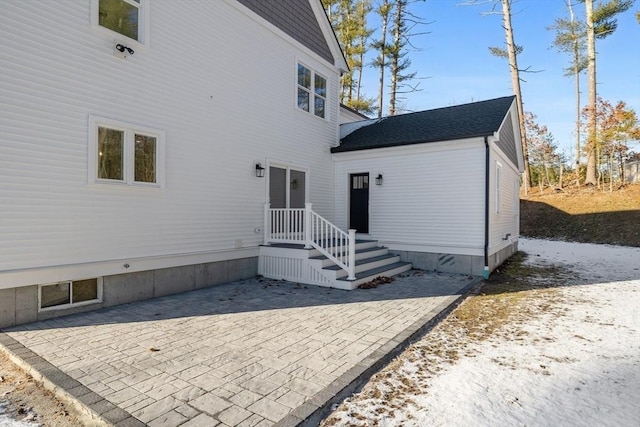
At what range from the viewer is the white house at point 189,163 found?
4.88m

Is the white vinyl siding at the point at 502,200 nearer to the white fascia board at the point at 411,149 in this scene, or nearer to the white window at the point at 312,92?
the white fascia board at the point at 411,149

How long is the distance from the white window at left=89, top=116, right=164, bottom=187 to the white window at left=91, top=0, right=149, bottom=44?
1.54 meters

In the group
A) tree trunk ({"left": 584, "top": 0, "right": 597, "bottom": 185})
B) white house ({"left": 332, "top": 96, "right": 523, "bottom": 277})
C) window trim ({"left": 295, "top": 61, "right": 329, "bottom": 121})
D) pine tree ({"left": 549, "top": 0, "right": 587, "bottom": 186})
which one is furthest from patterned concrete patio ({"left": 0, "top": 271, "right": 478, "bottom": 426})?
pine tree ({"left": 549, "top": 0, "right": 587, "bottom": 186})

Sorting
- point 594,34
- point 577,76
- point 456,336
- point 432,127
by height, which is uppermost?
point 594,34

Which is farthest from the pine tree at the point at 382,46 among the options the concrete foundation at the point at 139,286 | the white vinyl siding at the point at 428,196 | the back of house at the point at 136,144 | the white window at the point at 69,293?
the white window at the point at 69,293

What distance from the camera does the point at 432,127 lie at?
1027cm

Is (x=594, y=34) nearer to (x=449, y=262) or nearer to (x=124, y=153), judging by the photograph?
(x=449, y=262)

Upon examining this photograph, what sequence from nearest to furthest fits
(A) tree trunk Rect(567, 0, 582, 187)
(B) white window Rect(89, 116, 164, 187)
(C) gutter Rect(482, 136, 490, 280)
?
(B) white window Rect(89, 116, 164, 187) → (C) gutter Rect(482, 136, 490, 280) → (A) tree trunk Rect(567, 0, 582, 187)

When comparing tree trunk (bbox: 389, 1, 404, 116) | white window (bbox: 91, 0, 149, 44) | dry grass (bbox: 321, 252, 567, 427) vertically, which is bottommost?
dry grass (bbox: 321, 252, 567, 427)

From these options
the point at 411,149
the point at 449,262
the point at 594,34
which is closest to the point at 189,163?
the point at 411,149

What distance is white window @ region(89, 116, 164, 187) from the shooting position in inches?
216

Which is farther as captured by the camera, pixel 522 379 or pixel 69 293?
pixel 69 293

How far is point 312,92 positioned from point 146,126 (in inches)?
215

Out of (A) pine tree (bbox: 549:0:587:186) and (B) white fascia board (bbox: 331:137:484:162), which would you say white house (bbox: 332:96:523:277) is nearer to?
(B) white fascia board (bbox: 331:137:484:162)
